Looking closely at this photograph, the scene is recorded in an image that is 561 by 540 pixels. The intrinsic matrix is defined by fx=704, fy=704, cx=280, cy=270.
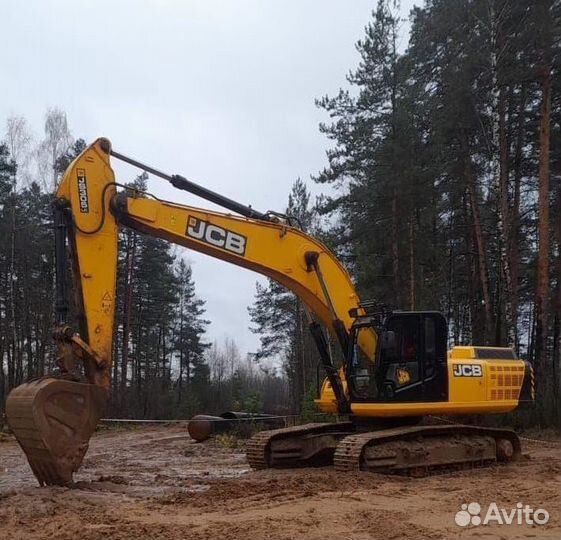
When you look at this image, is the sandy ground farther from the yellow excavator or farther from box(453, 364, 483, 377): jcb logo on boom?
box(453, 364, 483, 377): jcb logo on boom

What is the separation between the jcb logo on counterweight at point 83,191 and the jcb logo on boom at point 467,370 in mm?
5927

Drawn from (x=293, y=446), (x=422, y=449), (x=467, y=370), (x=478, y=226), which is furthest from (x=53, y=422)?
(x=478, y=226)

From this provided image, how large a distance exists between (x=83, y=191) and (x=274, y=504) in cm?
473

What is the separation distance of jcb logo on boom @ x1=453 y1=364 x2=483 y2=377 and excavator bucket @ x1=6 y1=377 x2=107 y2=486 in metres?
5.45

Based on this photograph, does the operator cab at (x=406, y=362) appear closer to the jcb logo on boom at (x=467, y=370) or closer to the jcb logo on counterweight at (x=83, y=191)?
the jcb logo on boom at (x=467, y=370)

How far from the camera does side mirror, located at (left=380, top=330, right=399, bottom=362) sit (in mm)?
10375

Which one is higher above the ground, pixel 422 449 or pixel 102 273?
pixel 102 273

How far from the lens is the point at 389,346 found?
34.1 ft

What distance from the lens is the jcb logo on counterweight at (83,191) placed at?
30.6ft

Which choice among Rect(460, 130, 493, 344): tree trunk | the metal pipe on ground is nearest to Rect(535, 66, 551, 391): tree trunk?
Rect(460, 130, 493, 344): tree trunk

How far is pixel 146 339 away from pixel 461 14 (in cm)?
2948
